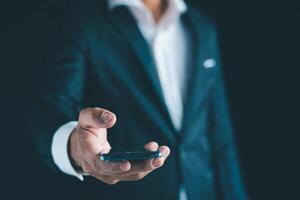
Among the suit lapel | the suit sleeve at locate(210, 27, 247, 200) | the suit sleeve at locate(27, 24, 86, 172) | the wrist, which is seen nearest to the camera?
the wrist

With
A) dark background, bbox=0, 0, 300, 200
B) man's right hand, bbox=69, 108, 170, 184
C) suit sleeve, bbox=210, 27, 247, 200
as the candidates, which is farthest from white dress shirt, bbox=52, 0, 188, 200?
man's right hand, bbox=69, 108, 170, 184

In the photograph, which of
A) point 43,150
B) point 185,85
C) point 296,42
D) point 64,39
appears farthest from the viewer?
point 296,42

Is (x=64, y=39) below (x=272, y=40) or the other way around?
the other way around

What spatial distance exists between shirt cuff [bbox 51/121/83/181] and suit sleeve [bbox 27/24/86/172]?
25mm

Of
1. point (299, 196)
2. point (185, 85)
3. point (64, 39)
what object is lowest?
point (299, 196)

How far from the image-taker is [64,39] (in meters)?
1.13

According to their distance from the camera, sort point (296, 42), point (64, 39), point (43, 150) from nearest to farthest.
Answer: point (43, 150)
point (64, 39)
point (296, 42)

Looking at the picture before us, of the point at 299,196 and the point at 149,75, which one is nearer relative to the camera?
the point at 149,75

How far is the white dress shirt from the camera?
4.02 ft

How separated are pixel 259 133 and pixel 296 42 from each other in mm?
336

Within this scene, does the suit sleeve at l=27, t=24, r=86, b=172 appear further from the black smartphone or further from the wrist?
the black smartphone

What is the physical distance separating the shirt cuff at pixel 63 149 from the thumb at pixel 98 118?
169 millimetres

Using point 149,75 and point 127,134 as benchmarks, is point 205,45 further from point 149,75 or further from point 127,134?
point 127,134

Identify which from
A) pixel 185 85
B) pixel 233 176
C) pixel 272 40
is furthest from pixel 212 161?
pixel 272 40
